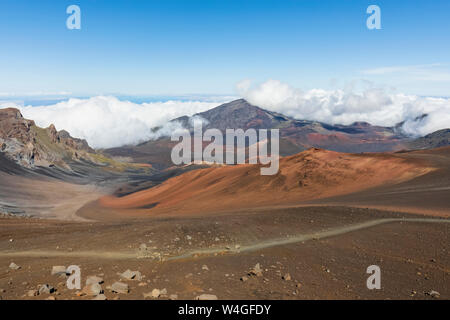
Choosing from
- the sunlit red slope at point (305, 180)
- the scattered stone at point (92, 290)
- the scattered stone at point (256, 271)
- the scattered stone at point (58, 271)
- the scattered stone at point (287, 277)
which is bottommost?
the sunlit red slope at point (305, 180)

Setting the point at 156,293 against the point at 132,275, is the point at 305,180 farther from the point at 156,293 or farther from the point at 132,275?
the point at 156,293

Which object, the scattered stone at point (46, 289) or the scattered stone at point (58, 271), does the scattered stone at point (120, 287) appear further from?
the scattered stone at point (58, 271)

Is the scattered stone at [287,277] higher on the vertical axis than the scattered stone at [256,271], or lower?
lower

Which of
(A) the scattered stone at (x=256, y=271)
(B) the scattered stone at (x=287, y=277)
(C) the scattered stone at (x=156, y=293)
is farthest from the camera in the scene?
(A) the scattered stone at (x=256, y=271)

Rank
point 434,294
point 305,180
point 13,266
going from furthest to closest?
1. point 305,180
2. point 13,266
3. point 434,294

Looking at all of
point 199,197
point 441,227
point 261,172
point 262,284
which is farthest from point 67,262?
point 261,172

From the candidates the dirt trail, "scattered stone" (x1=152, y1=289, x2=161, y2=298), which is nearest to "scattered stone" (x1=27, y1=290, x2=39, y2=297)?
"scattered stone" (x1=152, y1=289, x2=161, y2=298)

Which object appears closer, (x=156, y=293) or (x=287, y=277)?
(x=156, y=293)

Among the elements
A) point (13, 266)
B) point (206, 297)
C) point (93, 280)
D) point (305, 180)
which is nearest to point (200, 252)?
point (93, 280)

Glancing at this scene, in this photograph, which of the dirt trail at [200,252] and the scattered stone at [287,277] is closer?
the scattered stone at [287,277]

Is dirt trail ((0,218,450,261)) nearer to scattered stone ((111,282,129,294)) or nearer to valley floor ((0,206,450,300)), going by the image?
valley floor ((0,206,450,300))

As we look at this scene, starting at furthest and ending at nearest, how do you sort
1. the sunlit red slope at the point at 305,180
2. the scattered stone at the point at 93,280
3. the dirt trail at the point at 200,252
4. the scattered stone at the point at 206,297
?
the sunlit red slope at the point at 305,180
the dirt trail at the point at 200,252
the scattered stone at the point at 93,280
the scattered stone at the point at 206,297

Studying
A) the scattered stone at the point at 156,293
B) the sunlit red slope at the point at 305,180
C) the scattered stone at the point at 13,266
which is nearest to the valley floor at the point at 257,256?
the scattered stone at the point at 13,266
